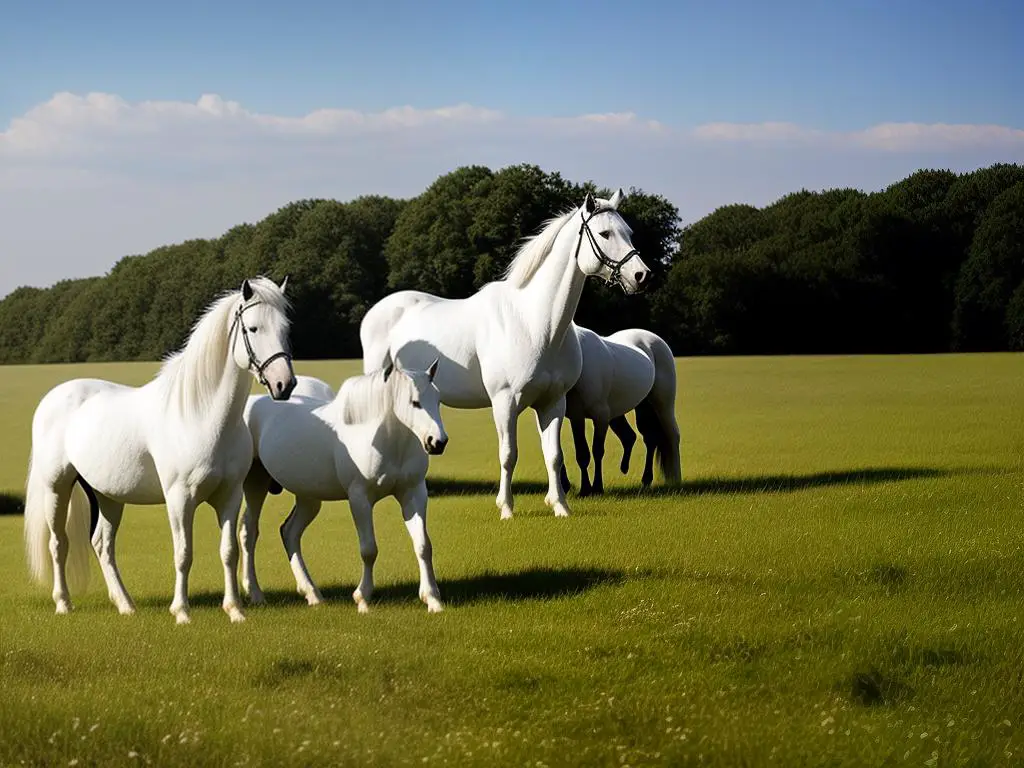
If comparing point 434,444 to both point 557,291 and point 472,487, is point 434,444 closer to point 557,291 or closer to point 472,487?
point 557,291

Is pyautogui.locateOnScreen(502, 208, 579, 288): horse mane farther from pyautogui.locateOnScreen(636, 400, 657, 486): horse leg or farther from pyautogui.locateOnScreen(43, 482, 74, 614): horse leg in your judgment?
pyautogui.locateOnScreen(43, 482, 74, 614): horse leg

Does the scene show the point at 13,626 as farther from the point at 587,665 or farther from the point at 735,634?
the point at 735,634

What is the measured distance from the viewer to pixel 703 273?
6234cm

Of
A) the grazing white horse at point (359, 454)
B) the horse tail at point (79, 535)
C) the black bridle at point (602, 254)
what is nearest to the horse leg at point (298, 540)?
the grazing white horse at point (359, 454)

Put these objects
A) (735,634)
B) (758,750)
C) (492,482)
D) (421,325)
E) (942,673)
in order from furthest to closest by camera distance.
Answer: (492,482)
(421,325)
(735,634)
(942,673)
(758,750)

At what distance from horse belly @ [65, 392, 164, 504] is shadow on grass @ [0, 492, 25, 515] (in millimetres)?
10199

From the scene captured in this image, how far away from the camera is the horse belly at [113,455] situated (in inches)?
400

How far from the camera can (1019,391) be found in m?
36.7

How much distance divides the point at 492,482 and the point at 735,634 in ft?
34.6

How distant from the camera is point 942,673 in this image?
372 inches

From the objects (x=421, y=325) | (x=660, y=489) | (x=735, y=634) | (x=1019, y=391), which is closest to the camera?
(x=735, y=634)

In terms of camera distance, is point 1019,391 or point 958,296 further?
point 958,296

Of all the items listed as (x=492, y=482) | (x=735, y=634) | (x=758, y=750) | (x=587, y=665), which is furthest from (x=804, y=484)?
(x=758, y=750)

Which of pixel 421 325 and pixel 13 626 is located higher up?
pixel 421 325
